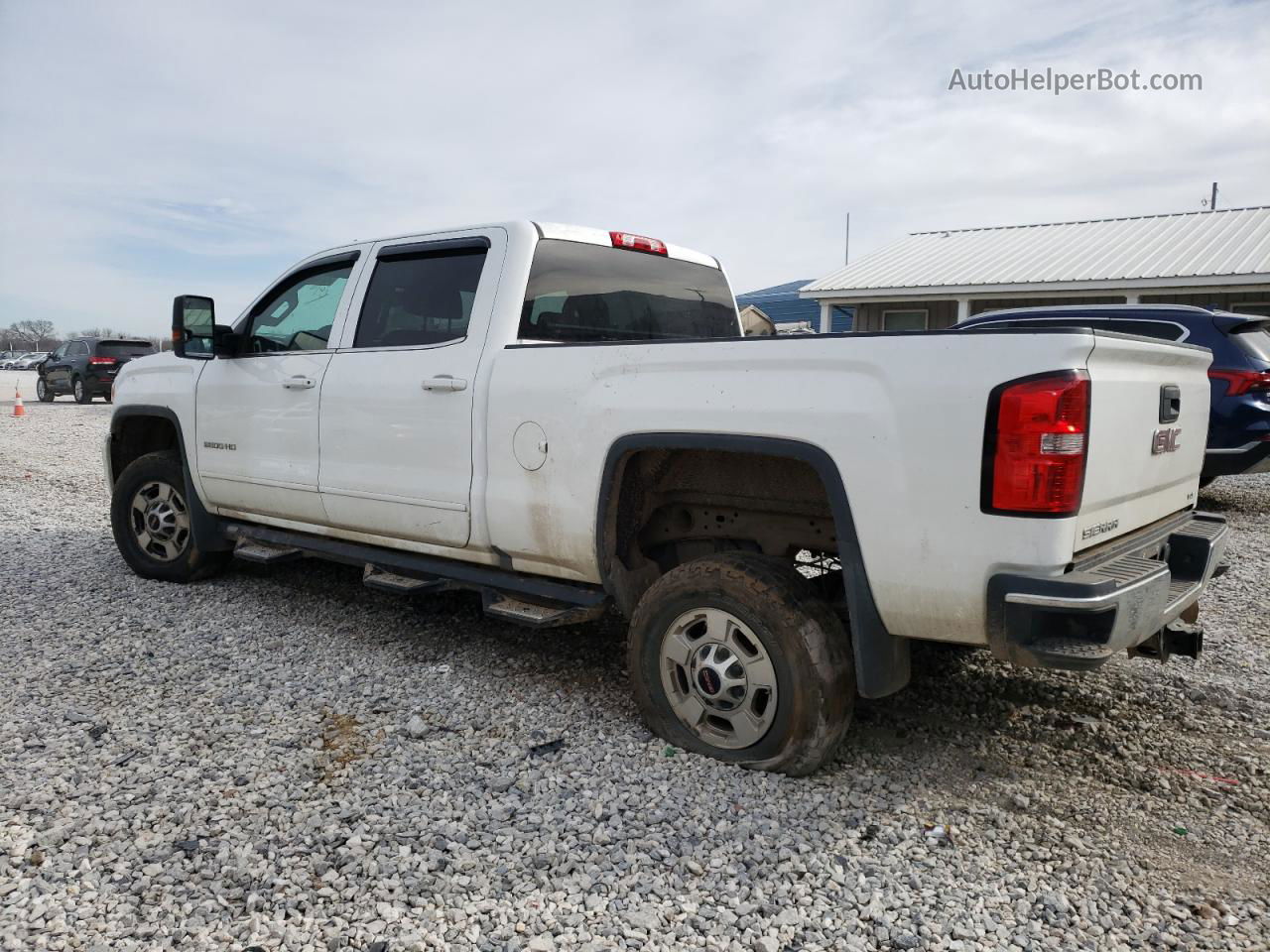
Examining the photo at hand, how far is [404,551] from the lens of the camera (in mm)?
4457

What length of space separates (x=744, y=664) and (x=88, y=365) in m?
25.3

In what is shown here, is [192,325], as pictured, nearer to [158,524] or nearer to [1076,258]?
[158,524]

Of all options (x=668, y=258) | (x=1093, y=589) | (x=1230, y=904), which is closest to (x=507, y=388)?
(x=668, y=258)

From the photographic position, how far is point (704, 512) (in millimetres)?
3758

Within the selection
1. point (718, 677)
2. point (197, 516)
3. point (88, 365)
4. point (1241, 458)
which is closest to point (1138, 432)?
point (718, 677)

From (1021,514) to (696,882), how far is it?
1.40 metres

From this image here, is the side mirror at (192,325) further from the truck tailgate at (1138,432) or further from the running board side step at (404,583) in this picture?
the truck tailgate at (1138,432)

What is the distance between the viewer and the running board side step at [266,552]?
16.6ft

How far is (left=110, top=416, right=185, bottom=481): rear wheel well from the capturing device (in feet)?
20.1

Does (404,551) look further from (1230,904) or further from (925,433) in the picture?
(1230,904)

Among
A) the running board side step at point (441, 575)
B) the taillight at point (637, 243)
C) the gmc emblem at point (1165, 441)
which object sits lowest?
the running board side step at point (441, 575)

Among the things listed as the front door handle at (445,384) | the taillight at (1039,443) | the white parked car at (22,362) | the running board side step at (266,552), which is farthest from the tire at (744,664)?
the white parked car at (22,362)

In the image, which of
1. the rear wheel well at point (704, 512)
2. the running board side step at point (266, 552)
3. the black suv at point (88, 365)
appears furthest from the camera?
the black suv at point (88, 365)

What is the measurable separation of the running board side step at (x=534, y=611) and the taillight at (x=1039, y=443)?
170cm
